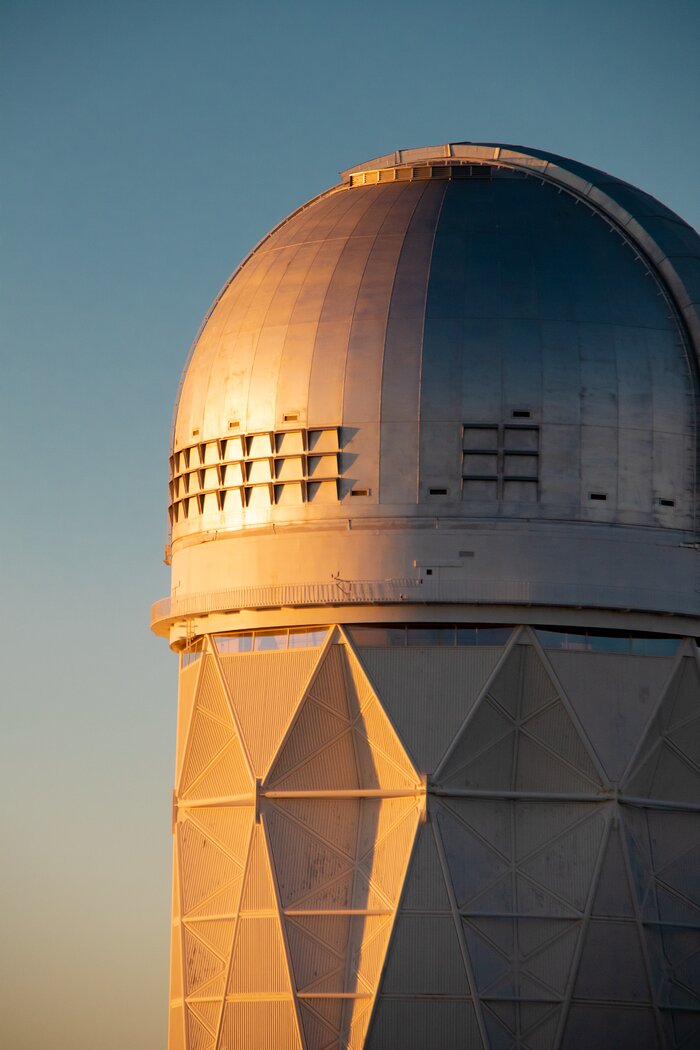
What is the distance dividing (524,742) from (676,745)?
4.44 meters

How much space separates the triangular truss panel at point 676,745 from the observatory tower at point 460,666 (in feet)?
0.29

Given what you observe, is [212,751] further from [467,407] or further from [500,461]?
[467,407]

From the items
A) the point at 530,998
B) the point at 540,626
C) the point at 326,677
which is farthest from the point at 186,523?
the point at 530,998

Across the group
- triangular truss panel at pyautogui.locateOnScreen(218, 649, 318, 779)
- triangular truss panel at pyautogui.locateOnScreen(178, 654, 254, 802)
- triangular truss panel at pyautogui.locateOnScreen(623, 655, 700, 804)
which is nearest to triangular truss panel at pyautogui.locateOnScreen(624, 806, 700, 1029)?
triangular truss panel at pyautogui.locateOnScreen(623, 655, 700, 804)

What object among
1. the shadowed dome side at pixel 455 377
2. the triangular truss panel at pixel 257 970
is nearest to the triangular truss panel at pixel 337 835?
the triangular truss panel at pixel 257 970

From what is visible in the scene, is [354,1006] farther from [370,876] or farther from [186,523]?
[186,523]

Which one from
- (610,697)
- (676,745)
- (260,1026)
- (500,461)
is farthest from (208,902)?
(500,461)

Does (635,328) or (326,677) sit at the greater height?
(635,328)

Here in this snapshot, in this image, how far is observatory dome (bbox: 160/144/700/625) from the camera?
6025 centimetres

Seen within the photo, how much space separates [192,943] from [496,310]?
20347 millimetres

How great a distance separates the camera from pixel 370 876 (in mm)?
60562

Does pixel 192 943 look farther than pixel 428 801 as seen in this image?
Yes

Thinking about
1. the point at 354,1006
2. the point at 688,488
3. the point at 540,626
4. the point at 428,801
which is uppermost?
the point at 688,488

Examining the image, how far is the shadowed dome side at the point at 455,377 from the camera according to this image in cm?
6034
